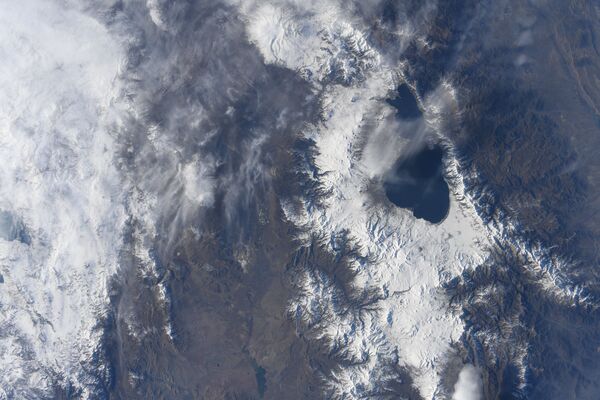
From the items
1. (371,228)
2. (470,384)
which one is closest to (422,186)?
(371,228)

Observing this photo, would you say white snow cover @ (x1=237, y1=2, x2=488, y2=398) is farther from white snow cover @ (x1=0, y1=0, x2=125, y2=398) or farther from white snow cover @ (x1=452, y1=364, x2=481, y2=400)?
white snow cover @ (x1=0, y1=0, x2=125, y2=398)

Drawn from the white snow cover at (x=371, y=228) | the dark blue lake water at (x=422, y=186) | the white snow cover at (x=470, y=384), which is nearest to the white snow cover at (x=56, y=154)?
the white snow cover at (x=371, y=228)

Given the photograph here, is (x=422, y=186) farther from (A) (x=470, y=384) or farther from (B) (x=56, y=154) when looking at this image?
(B) (x=56, y=154)

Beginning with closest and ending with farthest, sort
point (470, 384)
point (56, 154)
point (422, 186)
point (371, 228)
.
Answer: point (470, 384) < point (56, 154) < point (371, 228) < point (422, 186)

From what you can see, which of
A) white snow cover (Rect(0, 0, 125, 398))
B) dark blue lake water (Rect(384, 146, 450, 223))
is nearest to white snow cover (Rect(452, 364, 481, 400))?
dark blue lake water (Rect(384, 146, 450, 223))

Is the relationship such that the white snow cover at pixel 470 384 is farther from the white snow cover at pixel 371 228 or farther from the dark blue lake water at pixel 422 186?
the dark blue lake water at pixel 422 186

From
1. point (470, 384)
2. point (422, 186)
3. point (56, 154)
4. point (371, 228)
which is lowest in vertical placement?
point (470, 384)
